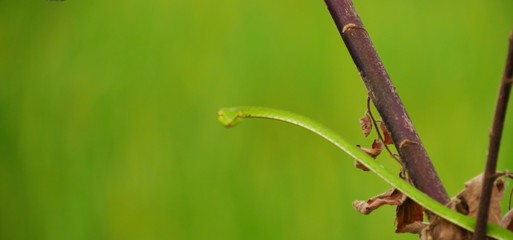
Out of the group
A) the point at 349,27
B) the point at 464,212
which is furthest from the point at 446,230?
the point at 349,27

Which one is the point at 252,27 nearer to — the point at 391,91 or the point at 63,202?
the point at 63,202

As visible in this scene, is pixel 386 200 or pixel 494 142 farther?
pixel 386 200

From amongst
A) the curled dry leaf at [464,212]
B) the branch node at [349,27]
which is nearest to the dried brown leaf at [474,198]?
the curled dry leaf at [464,212]

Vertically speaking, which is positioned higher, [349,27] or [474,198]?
[349,27]

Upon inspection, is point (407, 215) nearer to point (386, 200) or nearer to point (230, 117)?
point (386, 200)

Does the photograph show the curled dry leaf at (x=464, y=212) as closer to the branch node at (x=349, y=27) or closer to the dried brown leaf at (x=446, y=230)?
the dried brown leaf at (x=446, y=230)

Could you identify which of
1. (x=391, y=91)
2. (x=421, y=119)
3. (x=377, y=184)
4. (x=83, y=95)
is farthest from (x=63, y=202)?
(x=391, y=91)

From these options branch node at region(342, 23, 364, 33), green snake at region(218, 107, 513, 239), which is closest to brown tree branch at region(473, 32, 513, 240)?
green snake at region(218, 107, 513, 239)
